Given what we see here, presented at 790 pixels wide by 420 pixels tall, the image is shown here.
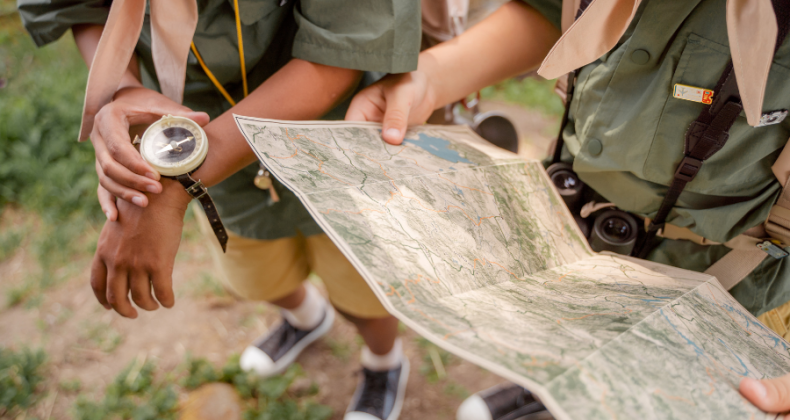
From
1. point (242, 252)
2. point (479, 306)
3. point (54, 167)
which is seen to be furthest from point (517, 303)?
point (54, 167)

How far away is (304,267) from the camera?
1.85 metres

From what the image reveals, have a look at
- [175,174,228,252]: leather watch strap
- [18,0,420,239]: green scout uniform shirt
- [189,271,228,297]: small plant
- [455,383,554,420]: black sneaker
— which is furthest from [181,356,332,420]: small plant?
[175,174,228,252]: leather watch strap

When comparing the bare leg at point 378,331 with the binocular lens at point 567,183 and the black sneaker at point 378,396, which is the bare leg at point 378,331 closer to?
the black sneaker at point 378,396

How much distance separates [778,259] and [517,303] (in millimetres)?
649

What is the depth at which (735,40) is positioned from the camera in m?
0.67

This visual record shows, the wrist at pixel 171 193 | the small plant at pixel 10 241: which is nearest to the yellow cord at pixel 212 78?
the wrist at pixel 171 193

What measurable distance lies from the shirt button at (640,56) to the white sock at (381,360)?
153 cm

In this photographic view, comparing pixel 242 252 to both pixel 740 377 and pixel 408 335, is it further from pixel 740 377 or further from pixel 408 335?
pixel 740 377

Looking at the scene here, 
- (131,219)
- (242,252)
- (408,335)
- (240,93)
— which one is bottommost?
(408,335)

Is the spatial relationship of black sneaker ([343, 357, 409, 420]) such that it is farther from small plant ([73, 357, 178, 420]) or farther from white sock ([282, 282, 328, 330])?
small plant ([73, 357, 178, 420])

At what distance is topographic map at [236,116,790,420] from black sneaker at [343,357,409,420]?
1265mm

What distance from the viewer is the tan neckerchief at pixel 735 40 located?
0.65 metres

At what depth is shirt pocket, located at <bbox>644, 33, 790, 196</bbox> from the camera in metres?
0.77

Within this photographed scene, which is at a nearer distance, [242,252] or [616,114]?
[616,114]
